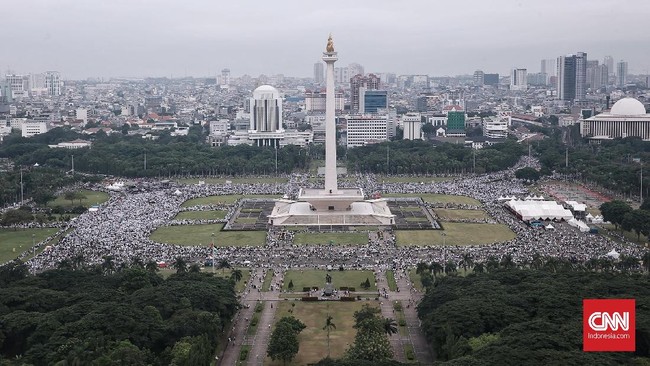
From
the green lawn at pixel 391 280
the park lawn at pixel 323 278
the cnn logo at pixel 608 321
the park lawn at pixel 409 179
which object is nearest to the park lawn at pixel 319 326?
the park lawn at pixel 323 278

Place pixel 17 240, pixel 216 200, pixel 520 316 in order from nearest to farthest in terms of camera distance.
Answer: pixel 520 316, pixel 17 240, pixel 216 200

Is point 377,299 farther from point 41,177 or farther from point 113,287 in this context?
point 41,177

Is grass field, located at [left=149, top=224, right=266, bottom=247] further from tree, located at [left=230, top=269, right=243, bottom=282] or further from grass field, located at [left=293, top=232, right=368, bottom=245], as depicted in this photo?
tree, located at [left=230, top=269, right=243, bottom=282]

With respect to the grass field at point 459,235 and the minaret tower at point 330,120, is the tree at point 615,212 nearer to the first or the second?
the grass field at point 459,235

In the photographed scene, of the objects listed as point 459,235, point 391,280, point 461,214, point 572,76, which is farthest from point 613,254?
point 572,76

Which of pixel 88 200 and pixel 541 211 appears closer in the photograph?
pixel 541 211

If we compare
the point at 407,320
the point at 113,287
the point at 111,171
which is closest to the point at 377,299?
the point at 407,320

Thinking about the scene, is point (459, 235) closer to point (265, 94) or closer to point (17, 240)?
point (17, 240)
